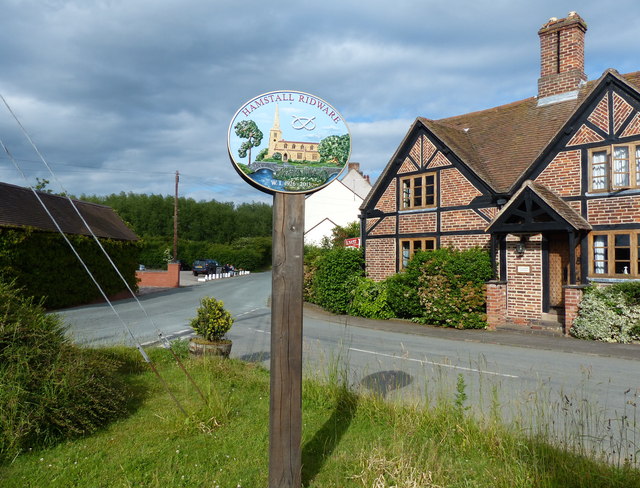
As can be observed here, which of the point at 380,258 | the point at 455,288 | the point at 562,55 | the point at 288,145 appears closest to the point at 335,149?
the point at 288,145

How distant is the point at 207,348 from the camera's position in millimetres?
8086

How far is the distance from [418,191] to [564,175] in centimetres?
543

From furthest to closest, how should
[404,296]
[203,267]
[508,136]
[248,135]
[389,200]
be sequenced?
[203,267], [389,200], [508,136], [404,296], [248,135]

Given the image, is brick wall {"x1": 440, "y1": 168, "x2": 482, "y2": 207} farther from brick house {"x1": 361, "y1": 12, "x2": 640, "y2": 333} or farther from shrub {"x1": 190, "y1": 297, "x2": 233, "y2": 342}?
shrub {"x1": 190, "y1": 297, "x2": 233, "y2": 342}

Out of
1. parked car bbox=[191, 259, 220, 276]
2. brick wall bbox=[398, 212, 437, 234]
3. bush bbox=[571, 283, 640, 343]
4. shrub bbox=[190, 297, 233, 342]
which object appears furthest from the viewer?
parked car bbox=[191, 259, 220, 276]

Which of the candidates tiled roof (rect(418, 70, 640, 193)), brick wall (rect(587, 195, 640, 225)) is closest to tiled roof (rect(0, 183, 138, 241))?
tiled roof (rect(418, 70, 640, 193))

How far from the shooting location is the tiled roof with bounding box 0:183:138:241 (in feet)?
63.3

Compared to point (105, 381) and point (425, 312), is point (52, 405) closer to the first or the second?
point (105, 381)

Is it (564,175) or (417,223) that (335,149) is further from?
(417,223)

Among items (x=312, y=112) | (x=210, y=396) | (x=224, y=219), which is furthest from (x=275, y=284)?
(x=224, y=219)

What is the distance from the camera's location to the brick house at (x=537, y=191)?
533 inches

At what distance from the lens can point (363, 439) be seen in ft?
15.4

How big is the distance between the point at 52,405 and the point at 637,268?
14.0 meters

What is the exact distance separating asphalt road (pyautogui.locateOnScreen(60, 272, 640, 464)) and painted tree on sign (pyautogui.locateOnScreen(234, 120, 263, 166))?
289cm
